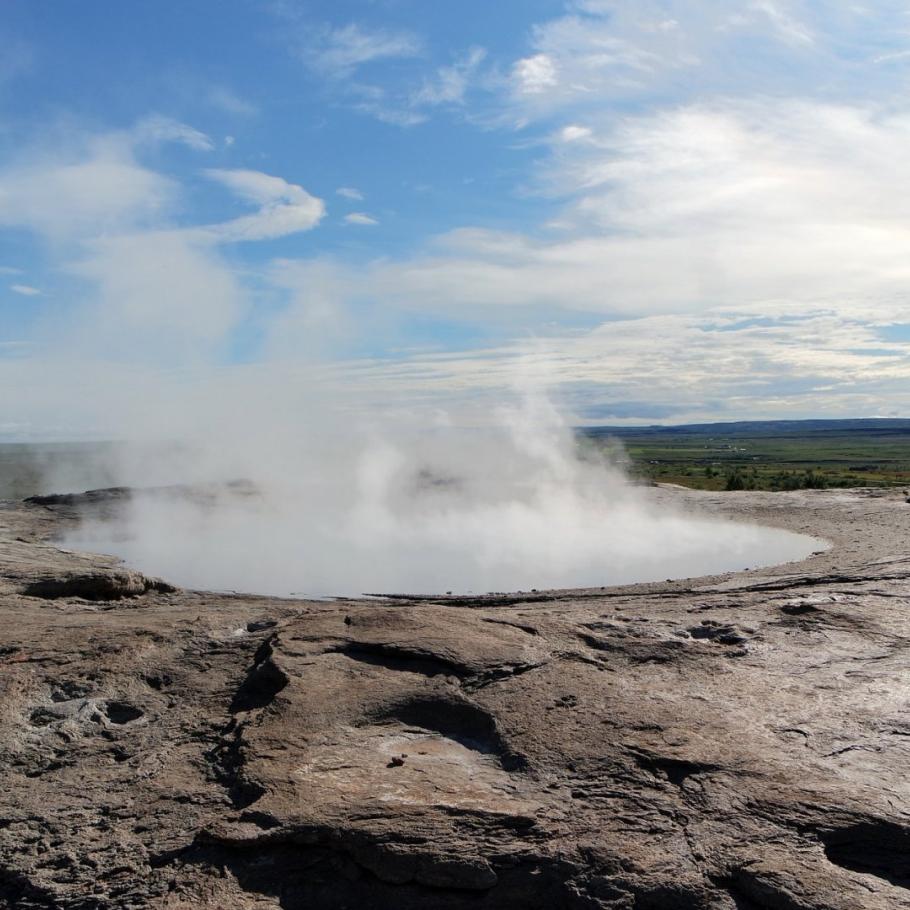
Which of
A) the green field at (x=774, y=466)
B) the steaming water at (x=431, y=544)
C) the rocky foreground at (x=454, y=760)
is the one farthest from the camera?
the green field at (x=774, y=466)

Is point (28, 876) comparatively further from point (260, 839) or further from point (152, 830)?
point (260, 839)

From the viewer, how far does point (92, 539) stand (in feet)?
55.7

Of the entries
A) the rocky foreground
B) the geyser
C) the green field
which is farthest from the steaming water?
the green field

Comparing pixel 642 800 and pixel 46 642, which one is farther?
pixel 46 642

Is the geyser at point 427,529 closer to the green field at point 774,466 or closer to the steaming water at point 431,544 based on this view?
the steaming water at point 431,544

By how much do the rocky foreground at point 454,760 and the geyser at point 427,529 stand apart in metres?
5.37

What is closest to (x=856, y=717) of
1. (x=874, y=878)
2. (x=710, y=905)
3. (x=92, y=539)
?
(x=874, y=878)

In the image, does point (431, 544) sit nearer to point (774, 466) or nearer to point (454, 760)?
point (454, 760)

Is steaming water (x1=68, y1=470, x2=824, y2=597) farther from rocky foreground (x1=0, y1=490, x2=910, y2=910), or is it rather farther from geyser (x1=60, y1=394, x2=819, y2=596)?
rocky foreground (x1=0, y1=490, x2=910, y2=910)

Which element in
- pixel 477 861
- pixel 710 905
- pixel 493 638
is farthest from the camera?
pixel 493 638

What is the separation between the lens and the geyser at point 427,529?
42.6 ft

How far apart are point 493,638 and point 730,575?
6521mm

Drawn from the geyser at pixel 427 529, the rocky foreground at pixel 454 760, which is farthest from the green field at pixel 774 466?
the rocky foreground at pixel 454 760

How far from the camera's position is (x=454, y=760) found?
494 cm
